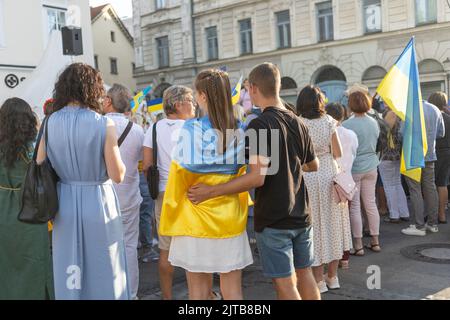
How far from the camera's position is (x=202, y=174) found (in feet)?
9.92

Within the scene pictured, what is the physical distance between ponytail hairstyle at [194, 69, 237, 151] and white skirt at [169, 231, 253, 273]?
0.59 metres

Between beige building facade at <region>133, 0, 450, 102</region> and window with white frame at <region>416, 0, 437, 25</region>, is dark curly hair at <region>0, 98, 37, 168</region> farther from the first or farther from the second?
window with white frame at <region>416, 0, 437, 25</region>

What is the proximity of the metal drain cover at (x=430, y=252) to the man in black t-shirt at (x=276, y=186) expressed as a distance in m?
2.74

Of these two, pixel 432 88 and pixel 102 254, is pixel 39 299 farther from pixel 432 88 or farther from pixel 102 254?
pixel 432 88

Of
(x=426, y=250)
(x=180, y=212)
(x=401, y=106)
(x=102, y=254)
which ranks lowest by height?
(x=426, y=250)


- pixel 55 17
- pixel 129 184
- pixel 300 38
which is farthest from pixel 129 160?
pixel 300 38

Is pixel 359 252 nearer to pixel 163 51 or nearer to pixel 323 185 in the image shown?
pixel 323 185

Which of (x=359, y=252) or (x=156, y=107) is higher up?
(x=156, y=107)

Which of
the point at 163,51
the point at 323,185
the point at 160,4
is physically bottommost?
the point at 323,185

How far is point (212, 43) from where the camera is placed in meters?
28.6

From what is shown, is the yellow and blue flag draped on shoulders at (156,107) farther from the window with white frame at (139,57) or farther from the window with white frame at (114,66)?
the window with white frame at (114,66)

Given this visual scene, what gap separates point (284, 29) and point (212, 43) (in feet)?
16.2
